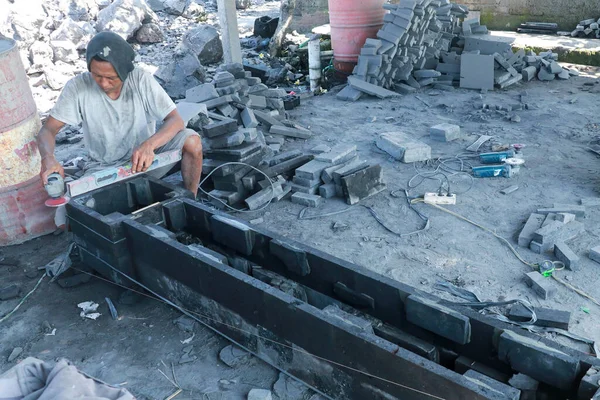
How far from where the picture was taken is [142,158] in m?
4.23

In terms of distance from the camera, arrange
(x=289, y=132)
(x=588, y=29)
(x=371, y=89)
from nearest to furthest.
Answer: (x=289, y=132) < (x=371, y=89) < (x=588, y=29)

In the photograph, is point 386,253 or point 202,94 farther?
point 202,94

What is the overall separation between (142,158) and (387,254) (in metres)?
2.09

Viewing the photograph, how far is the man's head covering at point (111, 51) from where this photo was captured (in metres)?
4.05

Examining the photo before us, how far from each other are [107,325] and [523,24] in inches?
448

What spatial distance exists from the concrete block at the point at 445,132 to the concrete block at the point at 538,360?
457cm

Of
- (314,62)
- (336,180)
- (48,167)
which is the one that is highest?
(48,167)

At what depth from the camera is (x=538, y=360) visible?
2.65 m

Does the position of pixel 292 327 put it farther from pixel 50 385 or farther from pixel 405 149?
pixel 405 149

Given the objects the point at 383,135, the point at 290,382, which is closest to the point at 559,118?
the point at 383,135

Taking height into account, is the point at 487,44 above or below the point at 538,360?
above

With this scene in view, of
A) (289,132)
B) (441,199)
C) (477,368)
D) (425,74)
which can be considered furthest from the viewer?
(425,74)

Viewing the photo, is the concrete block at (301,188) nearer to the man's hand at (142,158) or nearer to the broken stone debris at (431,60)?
the man's hand at (142,158)

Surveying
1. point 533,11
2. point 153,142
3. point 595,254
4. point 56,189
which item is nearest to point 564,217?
point 595,254
